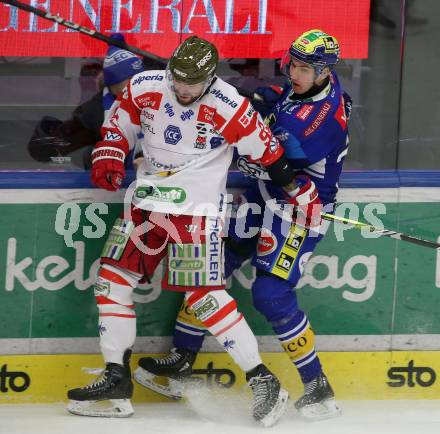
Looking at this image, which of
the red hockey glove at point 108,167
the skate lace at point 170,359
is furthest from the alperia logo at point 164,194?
the skate lace at point 170,359

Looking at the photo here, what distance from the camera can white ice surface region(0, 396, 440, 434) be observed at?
469cm

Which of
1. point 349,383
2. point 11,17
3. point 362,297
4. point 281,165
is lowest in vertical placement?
point 349,383

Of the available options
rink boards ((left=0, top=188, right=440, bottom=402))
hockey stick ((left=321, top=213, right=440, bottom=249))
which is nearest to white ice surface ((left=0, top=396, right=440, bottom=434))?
rink boards ((left=0, top=188, right=440, bottom=402))

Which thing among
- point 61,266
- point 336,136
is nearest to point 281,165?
point 336,136

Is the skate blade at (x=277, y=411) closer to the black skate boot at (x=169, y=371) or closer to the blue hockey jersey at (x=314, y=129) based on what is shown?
the black skate boot at (x=169, y=371)

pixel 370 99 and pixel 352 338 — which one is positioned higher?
pixel 370 99

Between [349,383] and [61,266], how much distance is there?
1258 mm

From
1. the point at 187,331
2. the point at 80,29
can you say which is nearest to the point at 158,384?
the point at 187,331

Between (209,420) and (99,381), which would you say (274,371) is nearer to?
(209,420)

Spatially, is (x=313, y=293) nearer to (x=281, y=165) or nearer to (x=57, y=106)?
(x=281, y=165)

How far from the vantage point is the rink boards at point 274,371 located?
5.01m

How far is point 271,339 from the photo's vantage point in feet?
17.0

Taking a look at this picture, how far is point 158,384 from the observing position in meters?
5.08

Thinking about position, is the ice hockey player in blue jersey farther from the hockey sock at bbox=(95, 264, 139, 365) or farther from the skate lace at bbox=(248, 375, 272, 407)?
the hockey sock at bbox=(95, 264, 139, 365)
